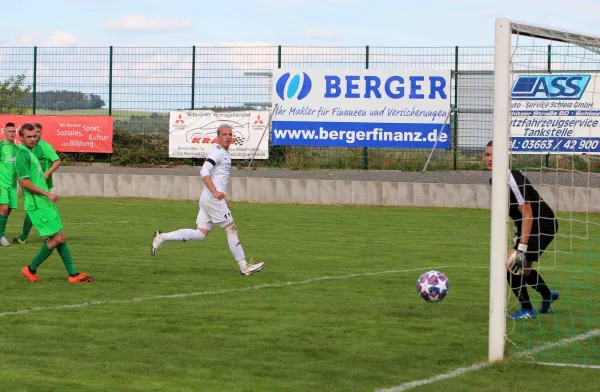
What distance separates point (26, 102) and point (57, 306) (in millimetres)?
24701

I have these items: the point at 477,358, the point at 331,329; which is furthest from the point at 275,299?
the point at 477,358

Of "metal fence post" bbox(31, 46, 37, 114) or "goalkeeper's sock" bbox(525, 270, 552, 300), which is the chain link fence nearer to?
"metal fence post" bbox(31, 46, 37, 114)

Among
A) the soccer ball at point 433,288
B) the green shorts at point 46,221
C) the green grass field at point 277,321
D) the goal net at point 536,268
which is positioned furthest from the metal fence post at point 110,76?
the soccer ball at point 433,288

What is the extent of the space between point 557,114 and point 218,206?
12775 mm

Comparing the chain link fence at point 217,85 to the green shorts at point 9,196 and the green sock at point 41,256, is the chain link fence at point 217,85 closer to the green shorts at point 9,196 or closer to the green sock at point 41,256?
the green shorts at point 9,196

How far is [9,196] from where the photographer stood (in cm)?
1792

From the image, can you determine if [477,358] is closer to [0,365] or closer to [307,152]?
[0,365]

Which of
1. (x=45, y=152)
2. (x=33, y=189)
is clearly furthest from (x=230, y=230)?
(x=45, y=152)

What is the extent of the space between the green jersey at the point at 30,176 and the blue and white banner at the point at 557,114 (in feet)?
44.9

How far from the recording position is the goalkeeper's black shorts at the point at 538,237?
10.2 meters

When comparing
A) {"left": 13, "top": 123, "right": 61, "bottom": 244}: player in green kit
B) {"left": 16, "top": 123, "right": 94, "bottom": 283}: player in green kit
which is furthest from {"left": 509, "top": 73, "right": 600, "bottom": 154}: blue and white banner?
{"left": 16, "top": 123, "right": 94, "bottom": 283}: player in green kit

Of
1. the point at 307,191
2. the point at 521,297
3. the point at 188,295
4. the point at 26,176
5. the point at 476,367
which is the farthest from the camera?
the point at 307,191

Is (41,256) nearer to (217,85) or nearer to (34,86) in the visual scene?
(217,85)

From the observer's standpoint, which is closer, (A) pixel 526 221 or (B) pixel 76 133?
(A) pixel 526 221
